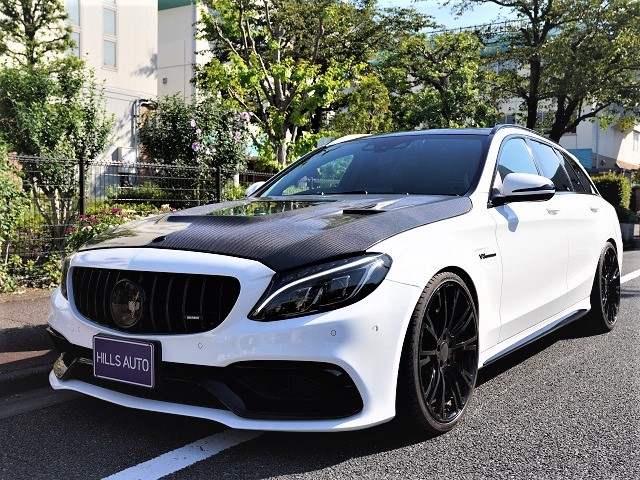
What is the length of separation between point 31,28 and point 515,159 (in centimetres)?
1861

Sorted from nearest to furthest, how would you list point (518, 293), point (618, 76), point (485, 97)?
point (518, 293) < point (618, 76) < point (485, 97)

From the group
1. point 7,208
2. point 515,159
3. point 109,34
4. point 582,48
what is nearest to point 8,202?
point 7,208

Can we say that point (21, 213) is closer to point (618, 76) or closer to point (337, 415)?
point (337, 415)

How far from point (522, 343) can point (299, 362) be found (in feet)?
6.33

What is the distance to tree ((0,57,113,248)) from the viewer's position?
26.7 ft

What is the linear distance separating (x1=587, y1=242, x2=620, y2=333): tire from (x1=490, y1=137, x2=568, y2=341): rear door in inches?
36.6

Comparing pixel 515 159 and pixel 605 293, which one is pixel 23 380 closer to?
pixel 515 159

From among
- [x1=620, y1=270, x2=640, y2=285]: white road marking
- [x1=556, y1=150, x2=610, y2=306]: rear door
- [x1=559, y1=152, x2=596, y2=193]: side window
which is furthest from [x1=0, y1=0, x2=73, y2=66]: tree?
[x1=556, y1=150, x2=610, y2=306]: rear door

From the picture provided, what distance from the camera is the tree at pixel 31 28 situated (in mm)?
19062

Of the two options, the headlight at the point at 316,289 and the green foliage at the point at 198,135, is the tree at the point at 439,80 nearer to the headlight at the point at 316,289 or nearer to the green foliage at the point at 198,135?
the green foliage at the point at 198,135

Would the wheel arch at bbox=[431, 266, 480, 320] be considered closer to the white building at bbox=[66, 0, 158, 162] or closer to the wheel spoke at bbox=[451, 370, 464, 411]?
the wheel spoke at bbox=[451, 370, 464, 411]

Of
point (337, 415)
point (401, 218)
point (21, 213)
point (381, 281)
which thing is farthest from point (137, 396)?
point (21, 213)

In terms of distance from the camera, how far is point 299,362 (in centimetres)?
272

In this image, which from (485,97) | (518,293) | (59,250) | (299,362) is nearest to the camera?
(299,362)
